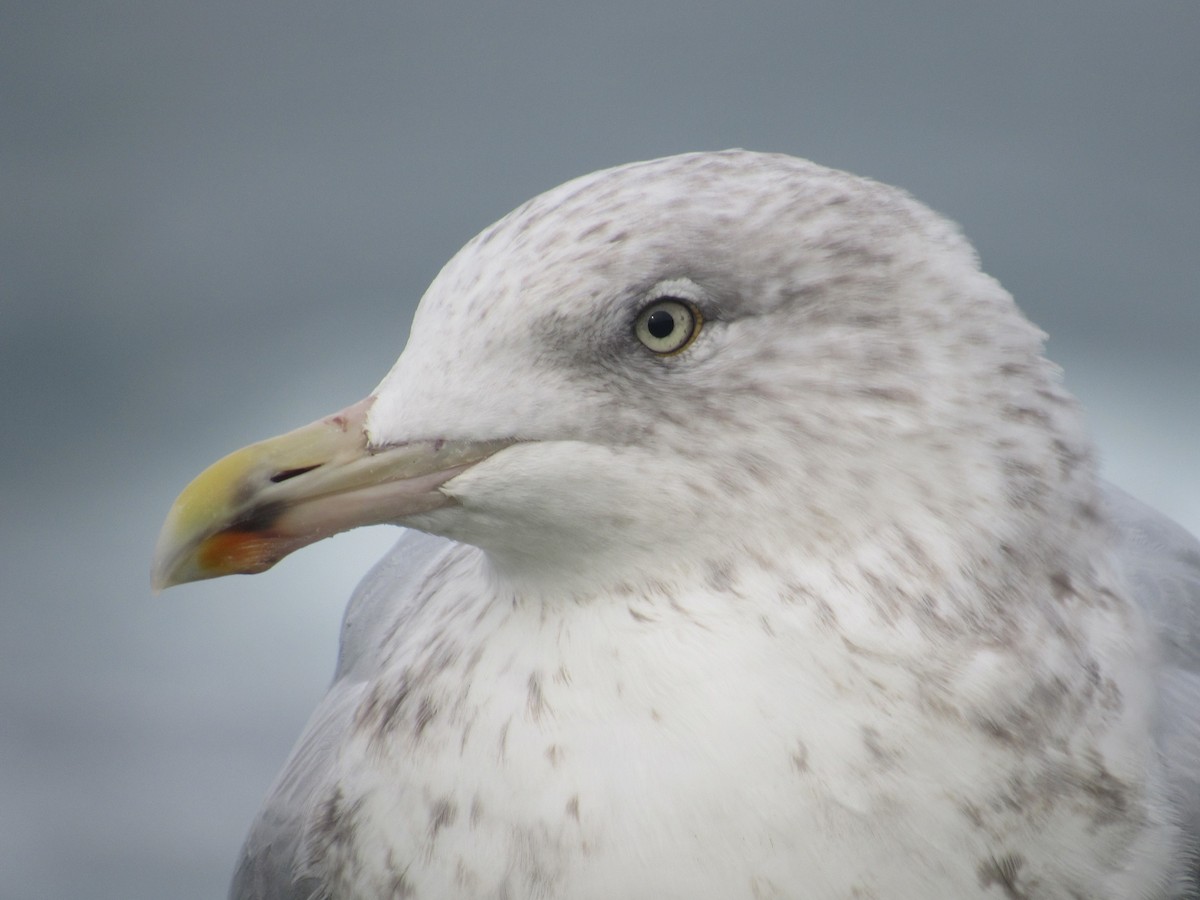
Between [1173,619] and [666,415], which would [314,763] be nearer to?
[666,415]

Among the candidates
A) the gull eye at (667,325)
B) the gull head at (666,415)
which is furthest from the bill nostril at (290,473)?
the gull eye at (667,325)

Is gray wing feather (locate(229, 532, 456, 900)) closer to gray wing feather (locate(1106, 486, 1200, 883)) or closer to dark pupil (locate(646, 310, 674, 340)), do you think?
dark pupil (locate(646, 310, 674, 340))

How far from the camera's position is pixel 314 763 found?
1058mm

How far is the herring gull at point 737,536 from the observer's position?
783 millimetres

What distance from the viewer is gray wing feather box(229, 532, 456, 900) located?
1020 millimetres

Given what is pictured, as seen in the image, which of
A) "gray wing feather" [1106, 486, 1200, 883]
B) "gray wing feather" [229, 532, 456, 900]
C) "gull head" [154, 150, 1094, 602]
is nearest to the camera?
"gull head" [154, 150, 1094, 602]

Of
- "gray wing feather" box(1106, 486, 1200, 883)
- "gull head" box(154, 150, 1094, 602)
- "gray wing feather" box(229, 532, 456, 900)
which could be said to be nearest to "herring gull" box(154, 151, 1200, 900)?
"gull head" box(154, 150, 1094, 602)

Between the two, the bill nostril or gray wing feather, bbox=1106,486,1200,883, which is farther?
gray wing feather, bbox=1106,486,1200,883

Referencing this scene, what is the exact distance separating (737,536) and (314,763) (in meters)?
0.42

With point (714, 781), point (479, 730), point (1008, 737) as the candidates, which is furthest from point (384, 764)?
point (1008, 737)

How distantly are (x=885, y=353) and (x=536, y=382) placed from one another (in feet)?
0.61

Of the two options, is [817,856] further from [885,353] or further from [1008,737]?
[885,353]

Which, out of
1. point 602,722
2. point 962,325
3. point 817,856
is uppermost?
point 962,325

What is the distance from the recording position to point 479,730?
832 millimetres
